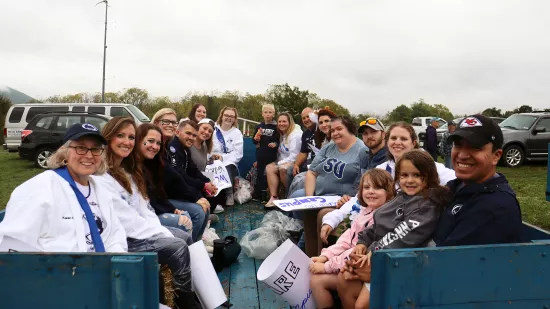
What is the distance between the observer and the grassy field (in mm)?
7258

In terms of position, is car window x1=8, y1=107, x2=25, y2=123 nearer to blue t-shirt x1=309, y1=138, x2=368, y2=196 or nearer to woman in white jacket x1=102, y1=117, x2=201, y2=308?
woman in white jacket x1=102, y1=117, x2=201, y2=308

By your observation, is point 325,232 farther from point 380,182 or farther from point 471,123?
point 471,123

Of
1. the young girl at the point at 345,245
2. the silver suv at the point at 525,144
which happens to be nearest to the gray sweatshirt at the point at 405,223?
the young girl at the point at 345,245

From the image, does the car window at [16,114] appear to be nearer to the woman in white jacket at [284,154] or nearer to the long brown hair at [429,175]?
the woman in white jacket at [284,154]

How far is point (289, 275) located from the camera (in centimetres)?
253

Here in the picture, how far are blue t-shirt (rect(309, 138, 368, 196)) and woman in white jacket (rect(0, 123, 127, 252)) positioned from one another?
213cm

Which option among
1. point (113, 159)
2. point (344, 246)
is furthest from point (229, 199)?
point (344, 246)

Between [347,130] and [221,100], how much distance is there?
2213 cm

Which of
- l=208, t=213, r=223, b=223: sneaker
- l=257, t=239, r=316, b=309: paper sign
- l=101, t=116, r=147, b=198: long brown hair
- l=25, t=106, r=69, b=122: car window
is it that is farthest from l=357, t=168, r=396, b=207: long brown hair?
l=25, t=106, r=69, b=122: car window

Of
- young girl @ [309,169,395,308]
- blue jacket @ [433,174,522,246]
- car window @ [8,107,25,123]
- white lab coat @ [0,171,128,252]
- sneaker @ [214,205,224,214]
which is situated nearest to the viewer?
blue jacket @ [433,174,522,246]

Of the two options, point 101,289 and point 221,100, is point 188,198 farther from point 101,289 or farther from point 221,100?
point 221,100

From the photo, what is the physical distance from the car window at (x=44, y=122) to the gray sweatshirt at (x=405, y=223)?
12582mm

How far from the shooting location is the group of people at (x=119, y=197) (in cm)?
198

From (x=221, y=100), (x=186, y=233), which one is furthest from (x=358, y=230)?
(x=221, y=100)
